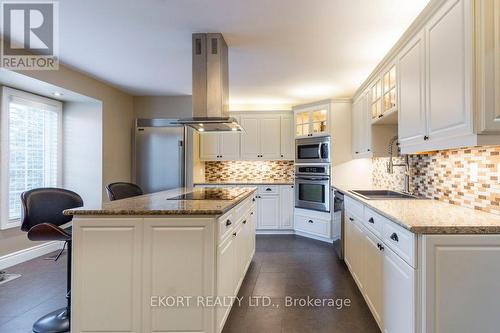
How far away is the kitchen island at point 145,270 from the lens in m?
1.78

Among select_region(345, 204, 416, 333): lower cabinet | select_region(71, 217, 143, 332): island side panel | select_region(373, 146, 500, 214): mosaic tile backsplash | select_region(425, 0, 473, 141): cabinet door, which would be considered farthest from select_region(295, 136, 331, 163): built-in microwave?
select_region(71, 217, 143, 332): island side panel

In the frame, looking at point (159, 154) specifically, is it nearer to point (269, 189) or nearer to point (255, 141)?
point (255, 141)

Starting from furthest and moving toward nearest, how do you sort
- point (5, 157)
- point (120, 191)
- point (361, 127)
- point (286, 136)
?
point (286, 136) → point (361, 127) → point (5, 157) → point (120, 191)

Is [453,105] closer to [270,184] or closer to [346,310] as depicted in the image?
[346,310]

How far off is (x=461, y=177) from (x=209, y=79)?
7.42 ft

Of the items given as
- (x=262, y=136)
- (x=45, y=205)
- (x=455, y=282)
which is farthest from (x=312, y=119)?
(x=45, y=205)

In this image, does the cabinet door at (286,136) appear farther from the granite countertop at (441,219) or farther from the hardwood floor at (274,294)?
the granite countertop at (441,219)

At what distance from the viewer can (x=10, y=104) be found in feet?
11.1

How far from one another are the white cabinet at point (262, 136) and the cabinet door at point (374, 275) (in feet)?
10.2

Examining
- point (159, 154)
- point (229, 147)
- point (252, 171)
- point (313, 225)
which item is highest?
point (229, 147)

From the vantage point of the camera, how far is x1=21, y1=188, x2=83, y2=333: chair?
6.48 ft

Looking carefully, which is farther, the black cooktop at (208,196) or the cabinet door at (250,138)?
the cabinet door at (250,138)

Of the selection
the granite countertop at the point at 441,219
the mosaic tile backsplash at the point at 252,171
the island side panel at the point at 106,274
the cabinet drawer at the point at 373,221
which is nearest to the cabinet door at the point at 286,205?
the mosaic tile backsplash at the point at 252,171

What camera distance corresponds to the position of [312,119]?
15.8 ft
